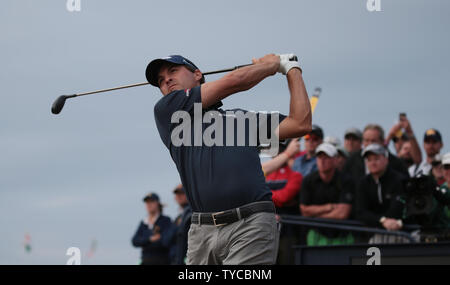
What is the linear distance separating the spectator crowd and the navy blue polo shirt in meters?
4.13

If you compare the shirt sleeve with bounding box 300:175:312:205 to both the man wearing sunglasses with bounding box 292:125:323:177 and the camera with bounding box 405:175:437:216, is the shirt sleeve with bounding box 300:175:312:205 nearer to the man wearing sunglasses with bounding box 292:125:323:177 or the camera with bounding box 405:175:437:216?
the man wearing sunglasses with bounding box 292:125:323:177

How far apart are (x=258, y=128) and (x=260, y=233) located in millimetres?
766

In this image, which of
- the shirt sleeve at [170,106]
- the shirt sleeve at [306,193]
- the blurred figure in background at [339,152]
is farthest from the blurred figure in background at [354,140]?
the shirt sleeve at [170,106]

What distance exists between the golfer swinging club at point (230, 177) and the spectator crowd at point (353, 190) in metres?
4.09

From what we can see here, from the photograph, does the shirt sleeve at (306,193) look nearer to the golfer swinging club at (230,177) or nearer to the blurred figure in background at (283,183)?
the blurred figure in background at (283,183)

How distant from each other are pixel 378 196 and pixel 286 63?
475cm

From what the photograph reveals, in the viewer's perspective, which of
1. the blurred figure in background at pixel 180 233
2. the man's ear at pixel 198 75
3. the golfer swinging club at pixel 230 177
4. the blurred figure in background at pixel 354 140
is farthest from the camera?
the blurred figure in background at pixel 354 140

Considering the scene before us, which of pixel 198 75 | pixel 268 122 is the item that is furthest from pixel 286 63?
pixel 198 75

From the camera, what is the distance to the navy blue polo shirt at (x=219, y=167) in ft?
15.7

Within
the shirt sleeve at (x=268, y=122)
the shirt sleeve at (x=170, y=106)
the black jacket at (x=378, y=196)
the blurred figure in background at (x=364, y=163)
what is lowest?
the black jacket at (x=378, y=196)

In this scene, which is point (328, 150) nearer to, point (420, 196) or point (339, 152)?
point (339, 152)

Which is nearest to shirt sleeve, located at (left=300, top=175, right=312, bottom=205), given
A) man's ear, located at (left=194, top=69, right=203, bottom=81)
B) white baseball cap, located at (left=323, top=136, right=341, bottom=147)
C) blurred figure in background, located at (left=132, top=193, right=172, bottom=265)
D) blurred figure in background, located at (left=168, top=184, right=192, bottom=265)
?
white baseball cap, located at (left=323, top=136, right=341, bottom=147)

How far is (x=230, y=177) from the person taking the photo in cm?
477
